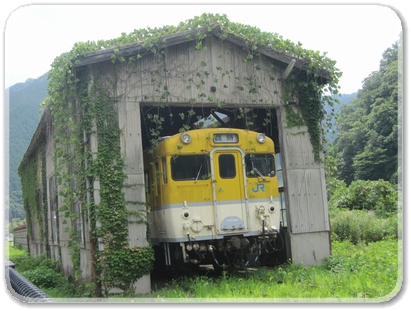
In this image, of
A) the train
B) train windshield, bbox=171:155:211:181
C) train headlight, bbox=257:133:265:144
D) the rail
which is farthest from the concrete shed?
the rail

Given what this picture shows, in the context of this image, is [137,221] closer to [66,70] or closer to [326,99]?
[66,70]

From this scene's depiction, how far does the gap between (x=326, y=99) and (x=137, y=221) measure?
530cm

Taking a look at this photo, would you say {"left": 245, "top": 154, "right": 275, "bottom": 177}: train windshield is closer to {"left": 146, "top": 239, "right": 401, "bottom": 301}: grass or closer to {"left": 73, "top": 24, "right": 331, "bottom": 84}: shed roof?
{"left": 146, "top": 239, "right": 401, "bottom": 301}: grass

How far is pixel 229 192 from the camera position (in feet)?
32.0

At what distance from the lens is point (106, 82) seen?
30.6 feet

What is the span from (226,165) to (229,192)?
58 centimetres

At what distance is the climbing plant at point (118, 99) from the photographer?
8844 millimetres

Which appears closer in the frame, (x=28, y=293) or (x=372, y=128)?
(x=28, y=293)

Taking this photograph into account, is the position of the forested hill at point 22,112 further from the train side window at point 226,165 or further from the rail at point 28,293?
the train side window at point 226,165

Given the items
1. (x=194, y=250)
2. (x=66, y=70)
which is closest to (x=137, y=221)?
(x=194, y=250)

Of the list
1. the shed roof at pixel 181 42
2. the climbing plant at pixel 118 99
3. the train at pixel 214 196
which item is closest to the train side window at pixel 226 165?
the train at pixel 214 196

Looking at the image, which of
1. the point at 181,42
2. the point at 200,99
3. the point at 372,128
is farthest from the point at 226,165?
the point at 372,128

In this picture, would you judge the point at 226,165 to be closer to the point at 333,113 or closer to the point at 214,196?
the point at 214,196

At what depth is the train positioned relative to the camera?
30.8ft
